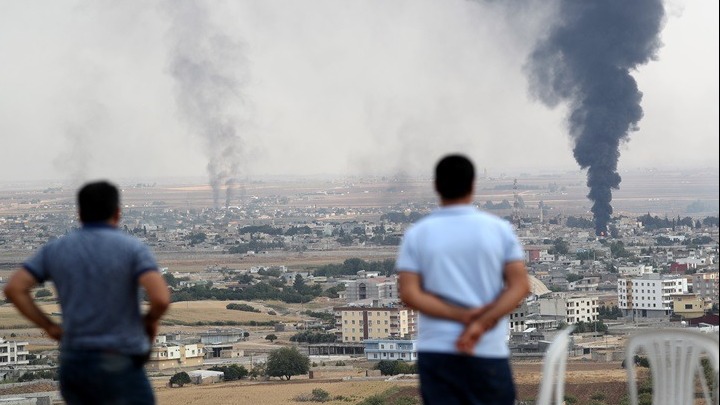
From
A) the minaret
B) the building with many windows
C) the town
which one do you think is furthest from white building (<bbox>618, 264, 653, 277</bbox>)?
the building with many windows

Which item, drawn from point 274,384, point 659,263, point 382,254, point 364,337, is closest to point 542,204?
point 382,254

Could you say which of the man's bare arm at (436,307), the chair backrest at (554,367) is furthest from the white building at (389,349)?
the man's bare arm at (436,307)

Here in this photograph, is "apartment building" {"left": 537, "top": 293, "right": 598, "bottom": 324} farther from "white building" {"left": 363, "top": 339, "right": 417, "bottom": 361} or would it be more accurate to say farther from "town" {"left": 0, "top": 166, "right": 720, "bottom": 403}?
"white building" {"left": 363, "top": 339, "right": 417, "bottom": 361}

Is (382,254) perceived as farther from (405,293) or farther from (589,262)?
(405,293)

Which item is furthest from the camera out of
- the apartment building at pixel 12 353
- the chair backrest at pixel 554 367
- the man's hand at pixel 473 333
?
the apartment building at pixel 12 353

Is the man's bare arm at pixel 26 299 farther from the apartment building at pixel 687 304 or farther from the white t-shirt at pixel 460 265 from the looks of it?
the apartment building at pixel 687 304

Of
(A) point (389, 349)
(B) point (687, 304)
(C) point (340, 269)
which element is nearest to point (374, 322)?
(A) point (389, 349)
